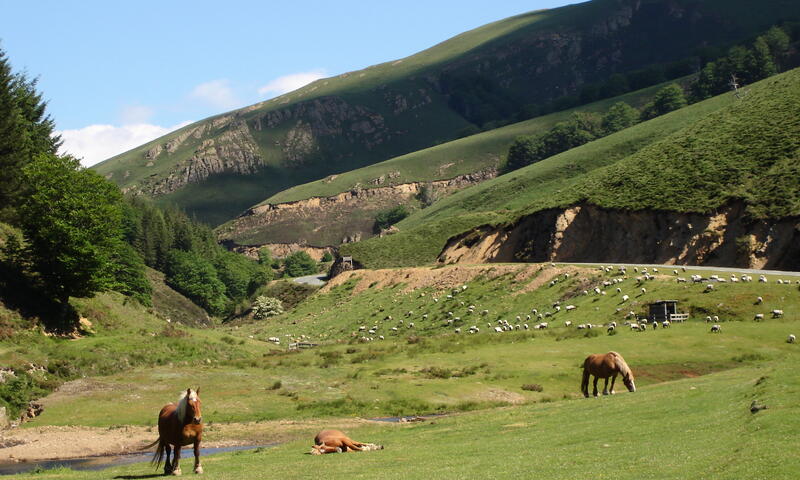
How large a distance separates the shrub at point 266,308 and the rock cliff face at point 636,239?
2777 cm

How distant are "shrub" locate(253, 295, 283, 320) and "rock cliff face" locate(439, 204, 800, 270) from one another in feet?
91.1

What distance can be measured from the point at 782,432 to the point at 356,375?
34195 mm

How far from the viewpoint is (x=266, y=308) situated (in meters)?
135

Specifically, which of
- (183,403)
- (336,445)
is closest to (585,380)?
(336,445)

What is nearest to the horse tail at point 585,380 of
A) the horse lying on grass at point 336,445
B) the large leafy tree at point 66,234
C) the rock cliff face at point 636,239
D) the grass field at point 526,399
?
the grass field at point 526,399

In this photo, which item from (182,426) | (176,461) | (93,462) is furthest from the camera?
(93,462)

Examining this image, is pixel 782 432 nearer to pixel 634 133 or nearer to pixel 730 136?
pixel 730 136

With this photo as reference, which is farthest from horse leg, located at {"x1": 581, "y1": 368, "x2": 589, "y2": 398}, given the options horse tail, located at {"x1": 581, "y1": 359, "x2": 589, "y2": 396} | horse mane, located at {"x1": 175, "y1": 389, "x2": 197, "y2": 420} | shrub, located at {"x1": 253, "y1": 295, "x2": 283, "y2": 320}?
shrub, located at {"x1": 253, "y1": 295, "x2": 283, "y2": 320}

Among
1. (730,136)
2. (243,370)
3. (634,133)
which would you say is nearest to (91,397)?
(243,370)

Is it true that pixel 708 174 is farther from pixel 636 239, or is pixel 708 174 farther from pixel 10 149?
pixel 10 149

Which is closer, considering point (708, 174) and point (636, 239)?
point (708, 174)

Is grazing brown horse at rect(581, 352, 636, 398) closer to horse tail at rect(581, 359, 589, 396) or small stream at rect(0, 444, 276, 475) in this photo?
horse tail at rect(581, 359, 589, 396)

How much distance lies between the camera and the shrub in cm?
13338

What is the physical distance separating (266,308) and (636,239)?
62.7 meters
